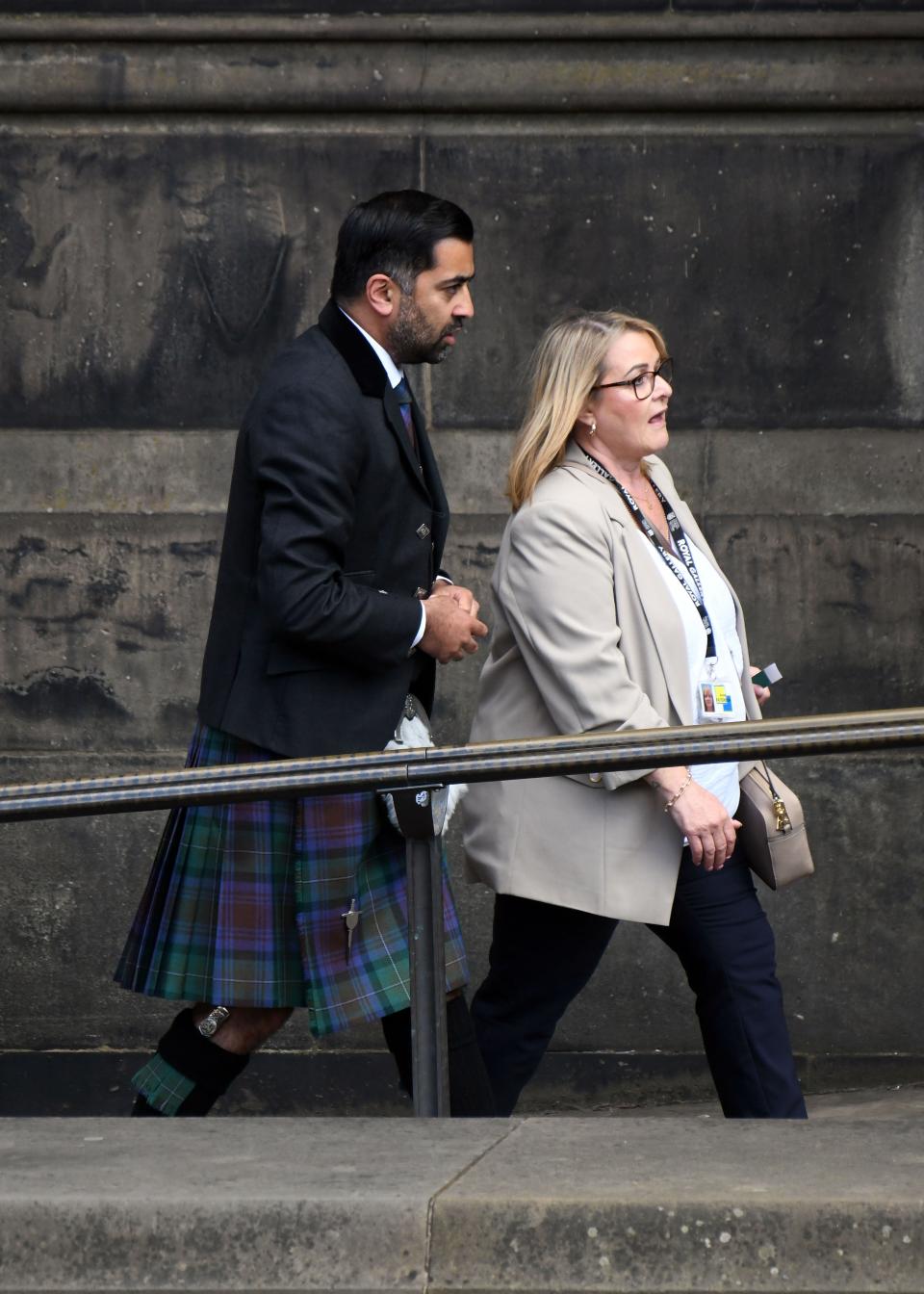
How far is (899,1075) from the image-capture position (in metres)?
5.46

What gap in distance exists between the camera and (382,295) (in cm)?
367

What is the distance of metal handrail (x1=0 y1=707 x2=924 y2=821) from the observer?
9.91 feet

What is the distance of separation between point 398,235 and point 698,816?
1231mm

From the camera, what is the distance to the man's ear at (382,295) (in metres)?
3.66

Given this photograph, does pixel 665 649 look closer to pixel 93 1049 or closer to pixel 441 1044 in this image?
pixel 441 1044

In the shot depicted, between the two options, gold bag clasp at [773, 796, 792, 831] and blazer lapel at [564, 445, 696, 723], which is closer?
blazer lapel at [564, 445, 696, 723]

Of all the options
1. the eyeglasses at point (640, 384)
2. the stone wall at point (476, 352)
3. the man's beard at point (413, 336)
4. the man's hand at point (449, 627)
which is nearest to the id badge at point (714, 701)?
the man's hand at point (449, 627)

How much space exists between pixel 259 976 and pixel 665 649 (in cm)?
99

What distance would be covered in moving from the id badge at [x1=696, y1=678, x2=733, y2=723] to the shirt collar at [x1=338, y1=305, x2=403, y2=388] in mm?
840

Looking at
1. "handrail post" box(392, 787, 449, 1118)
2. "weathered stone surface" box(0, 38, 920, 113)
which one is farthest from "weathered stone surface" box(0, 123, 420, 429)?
"handrail post" box(392, 787, 449, 1118)

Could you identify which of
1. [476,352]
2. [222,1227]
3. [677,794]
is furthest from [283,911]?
[476,352]

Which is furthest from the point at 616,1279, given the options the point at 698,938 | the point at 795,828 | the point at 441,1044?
the point at 795,828

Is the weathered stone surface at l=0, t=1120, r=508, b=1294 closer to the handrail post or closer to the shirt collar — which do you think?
the handrail post

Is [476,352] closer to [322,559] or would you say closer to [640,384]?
[640,384]
